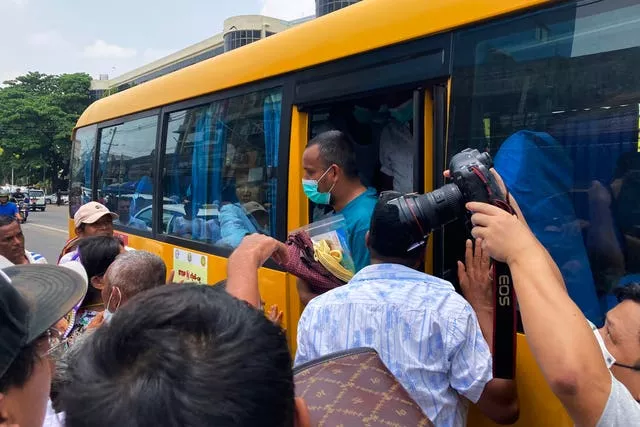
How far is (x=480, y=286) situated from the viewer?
2137 mm

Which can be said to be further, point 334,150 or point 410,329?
point 334,150

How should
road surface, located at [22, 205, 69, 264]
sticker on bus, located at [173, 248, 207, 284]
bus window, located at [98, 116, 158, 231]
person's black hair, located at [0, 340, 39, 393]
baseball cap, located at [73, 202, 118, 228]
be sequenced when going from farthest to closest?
road surface, located at [22, 205, 69, 264], bus window, located at [98, 116, 158, 231], baseball cap, located at [73, 202, 118, 228], sticker on bus, located at [173, 248, 207, 284], person's black hair, located at [0, 340, 39, 393]

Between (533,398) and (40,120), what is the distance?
147 ft

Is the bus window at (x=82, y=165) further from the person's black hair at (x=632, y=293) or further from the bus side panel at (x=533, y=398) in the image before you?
the person's black hair at (x=632, y=293)

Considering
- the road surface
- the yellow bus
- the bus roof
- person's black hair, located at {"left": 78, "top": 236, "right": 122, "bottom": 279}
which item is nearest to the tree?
the road surface

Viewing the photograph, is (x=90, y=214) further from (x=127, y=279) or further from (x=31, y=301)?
(x=31, y=301)

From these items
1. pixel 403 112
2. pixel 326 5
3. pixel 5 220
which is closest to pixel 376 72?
pixel 403 112

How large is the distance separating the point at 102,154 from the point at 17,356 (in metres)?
5.86

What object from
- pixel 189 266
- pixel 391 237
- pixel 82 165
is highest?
pixel 82 165

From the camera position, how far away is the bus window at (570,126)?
2021mm

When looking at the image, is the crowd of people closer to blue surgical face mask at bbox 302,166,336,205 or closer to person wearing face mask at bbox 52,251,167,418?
person wearing face mask at bbox 52,251,167,418

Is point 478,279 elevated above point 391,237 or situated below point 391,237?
below

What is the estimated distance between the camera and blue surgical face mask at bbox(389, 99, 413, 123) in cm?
326

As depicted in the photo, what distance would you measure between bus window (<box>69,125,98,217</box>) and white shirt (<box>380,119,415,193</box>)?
4284 mm
